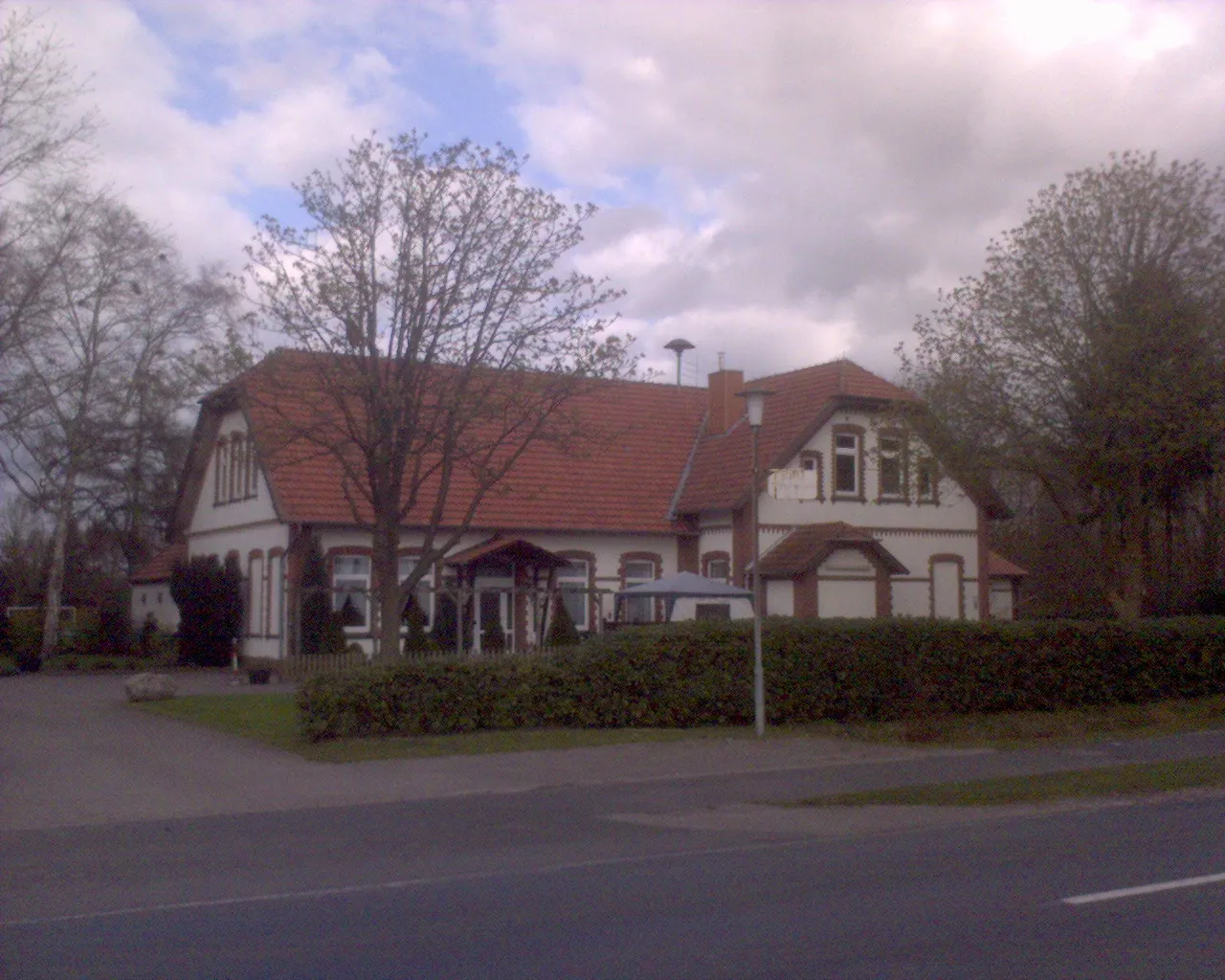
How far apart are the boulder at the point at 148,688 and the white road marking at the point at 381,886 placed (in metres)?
17.6

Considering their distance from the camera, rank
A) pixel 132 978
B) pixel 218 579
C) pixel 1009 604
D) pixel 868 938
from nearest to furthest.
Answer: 1. pixel 132 978
2. pixel 868 938
3. pixel 218 579
4. pixel 1009 604

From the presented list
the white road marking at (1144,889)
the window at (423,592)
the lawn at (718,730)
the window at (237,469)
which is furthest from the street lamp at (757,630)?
the window at (237,469)

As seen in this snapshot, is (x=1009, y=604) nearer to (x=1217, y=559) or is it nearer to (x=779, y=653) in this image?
(x=1217, y=559)

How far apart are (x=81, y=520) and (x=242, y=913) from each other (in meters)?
51.1

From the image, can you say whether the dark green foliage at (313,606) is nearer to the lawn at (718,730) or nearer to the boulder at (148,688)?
the lawn at (718,730)

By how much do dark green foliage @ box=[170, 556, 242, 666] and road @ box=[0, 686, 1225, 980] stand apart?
19.8m

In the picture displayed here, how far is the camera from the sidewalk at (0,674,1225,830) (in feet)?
49.8

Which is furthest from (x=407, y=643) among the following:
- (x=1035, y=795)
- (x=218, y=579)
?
(x=1035, y=795)

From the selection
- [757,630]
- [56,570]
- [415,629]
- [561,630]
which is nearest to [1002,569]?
[561,630]

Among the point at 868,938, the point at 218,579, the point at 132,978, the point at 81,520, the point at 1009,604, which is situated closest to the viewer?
the point at 132,978

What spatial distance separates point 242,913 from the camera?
9211mm

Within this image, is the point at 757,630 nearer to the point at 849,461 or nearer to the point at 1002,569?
the point at 849,461

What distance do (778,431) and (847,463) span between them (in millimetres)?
2122

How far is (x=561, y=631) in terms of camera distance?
33938 mm
